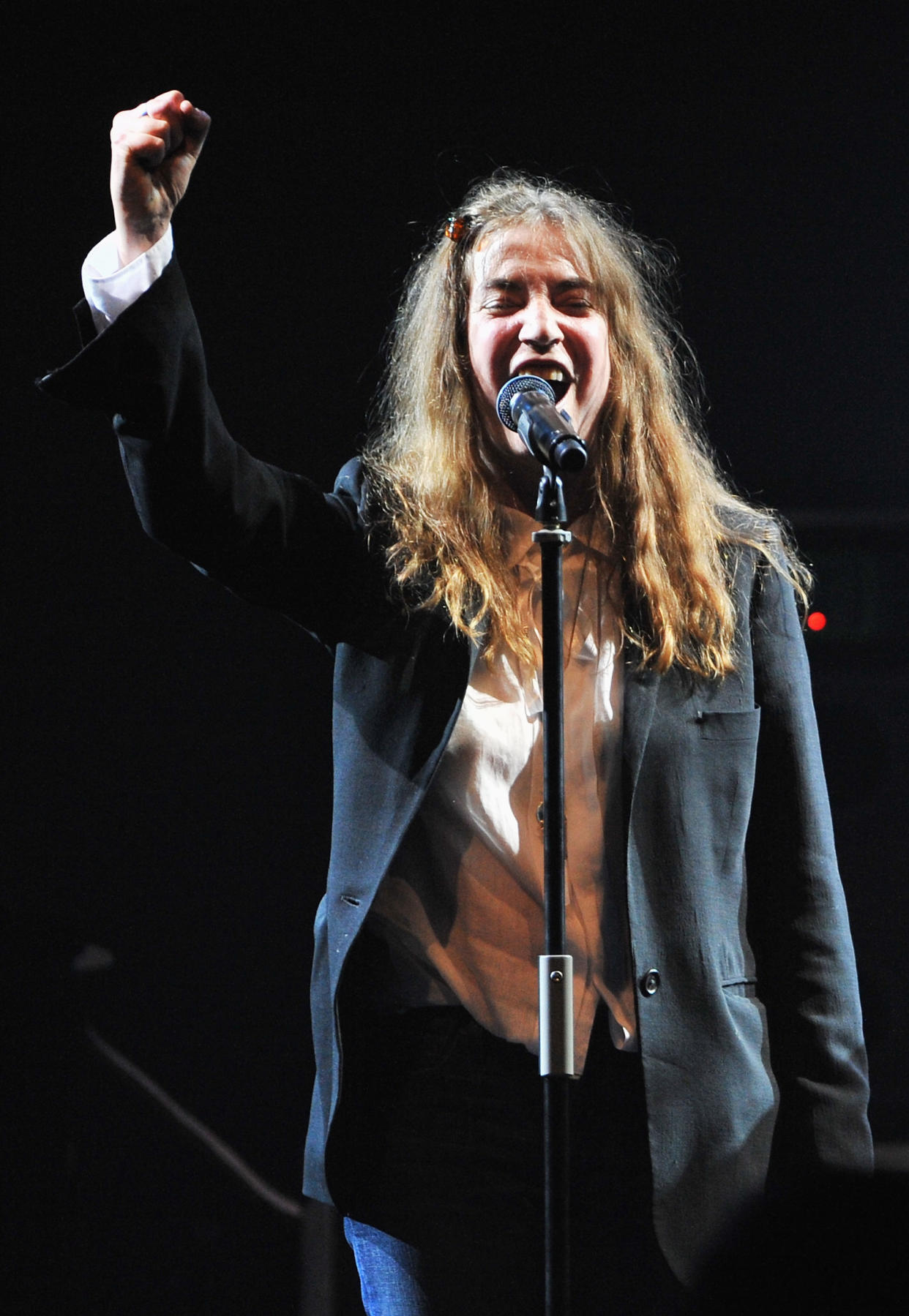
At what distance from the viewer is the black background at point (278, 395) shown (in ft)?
9.02

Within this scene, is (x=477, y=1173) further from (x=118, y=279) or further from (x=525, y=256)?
(x=525, y=256)

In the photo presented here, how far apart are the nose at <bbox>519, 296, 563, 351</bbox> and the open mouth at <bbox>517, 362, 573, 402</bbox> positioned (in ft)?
0.08

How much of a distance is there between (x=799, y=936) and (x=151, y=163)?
40.1 inches

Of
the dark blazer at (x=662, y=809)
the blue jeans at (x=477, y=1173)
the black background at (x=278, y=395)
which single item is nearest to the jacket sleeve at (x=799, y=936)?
the dark blazer at (x=662, y=809)

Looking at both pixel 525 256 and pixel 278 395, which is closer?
pixel 525 256

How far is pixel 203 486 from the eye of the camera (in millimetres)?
1316

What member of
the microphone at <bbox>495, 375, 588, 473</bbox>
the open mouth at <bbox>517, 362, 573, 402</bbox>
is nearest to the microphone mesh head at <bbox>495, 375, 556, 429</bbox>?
the microphone at <bbox>495, 375, 588, 473</bbox>

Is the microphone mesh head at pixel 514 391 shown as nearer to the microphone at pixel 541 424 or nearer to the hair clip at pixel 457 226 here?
the microphone at pixel 541 424

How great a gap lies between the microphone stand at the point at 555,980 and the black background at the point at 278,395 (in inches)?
68.3

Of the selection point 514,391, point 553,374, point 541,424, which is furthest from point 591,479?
point 541,424

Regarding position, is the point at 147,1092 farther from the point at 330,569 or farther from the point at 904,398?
the point at 904,398

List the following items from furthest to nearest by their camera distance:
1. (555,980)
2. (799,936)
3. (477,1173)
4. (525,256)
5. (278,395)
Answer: (278,395)
(525,256)
(799,936)
(477,1173)
(555,980)

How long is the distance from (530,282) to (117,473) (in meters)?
1.49

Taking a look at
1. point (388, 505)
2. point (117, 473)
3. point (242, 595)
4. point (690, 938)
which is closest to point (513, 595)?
point (388, 505)
